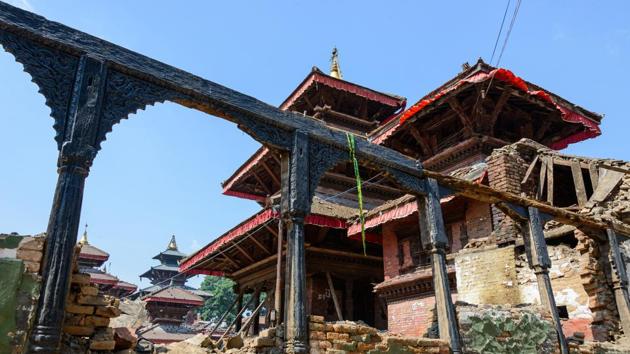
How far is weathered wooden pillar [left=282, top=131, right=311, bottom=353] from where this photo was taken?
22.1 ft

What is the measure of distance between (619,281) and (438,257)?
16.8 ft

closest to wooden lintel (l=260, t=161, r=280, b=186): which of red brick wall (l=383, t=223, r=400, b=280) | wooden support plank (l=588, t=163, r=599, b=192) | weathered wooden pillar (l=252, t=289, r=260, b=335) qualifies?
weathered wooden pillar (l=252, t=289, r=260, b=335)

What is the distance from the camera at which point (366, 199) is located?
18141 mm

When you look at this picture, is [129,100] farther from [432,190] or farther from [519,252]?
[519,252]

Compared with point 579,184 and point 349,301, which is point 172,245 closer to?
point 349,301

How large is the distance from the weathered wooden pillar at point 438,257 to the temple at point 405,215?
2.39 meters

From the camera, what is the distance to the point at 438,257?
8.80 m

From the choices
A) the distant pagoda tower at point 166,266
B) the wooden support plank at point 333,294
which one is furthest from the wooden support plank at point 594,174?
the distant pagoda tower at point 166,266

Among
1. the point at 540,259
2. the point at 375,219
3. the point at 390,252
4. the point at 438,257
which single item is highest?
the point at 375,219

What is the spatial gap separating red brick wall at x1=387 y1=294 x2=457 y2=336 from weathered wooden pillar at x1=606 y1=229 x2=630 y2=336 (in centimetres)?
361

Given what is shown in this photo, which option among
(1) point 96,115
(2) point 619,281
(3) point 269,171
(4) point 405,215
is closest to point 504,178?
(4) point 405,215

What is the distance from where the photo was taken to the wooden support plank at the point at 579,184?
41.0 feet

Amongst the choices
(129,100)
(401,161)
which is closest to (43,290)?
(129,100)

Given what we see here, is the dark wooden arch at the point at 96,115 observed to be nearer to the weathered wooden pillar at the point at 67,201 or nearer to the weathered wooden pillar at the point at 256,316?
the weathered wooden pillar at the point at 67,201
